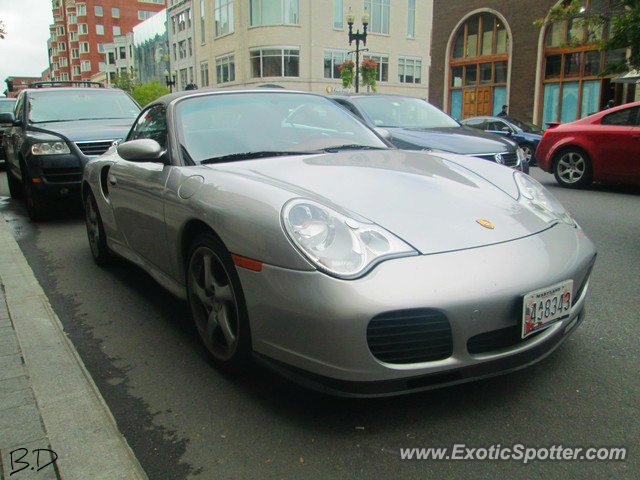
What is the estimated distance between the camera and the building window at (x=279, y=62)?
47.4 metres

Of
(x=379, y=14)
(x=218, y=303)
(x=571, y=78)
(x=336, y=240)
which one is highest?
(x=379, y=14)

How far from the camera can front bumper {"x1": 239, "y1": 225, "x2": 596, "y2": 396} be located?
2180 mm

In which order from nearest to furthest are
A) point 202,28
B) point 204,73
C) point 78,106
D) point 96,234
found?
point 96,234, point 78,106, point 202,28, point 204,73

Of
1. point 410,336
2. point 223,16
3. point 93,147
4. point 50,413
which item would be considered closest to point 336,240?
point 410,336

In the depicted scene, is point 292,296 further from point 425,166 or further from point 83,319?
point 83,319

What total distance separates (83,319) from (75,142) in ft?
13.3

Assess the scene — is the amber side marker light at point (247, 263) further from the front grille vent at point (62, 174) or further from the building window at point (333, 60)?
the building window at point (333, 60)

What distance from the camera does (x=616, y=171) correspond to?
29.8ft

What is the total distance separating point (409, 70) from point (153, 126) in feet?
174

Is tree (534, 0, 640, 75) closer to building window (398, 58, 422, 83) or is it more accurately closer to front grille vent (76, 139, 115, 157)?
front grille vent (76, 139, 115, 157)

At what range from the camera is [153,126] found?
404 cm

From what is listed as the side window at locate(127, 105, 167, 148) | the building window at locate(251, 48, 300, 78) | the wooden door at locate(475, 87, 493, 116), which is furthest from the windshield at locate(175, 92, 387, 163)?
the building window at locate(251, 48, 300, 78)

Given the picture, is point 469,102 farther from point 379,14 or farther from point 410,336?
point 410,336

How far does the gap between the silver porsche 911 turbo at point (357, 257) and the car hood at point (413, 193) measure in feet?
0.03
